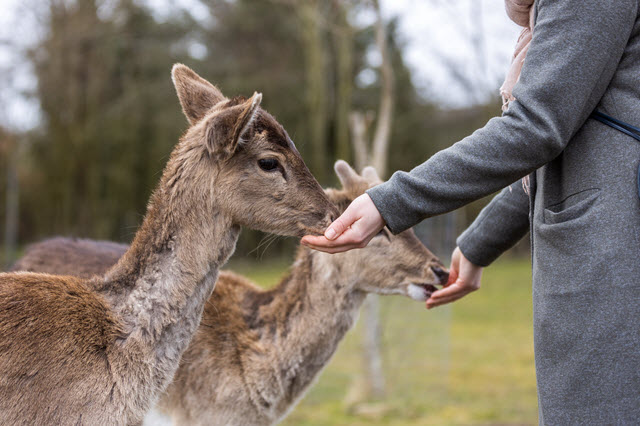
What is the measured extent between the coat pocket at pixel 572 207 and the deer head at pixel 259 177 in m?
1.08

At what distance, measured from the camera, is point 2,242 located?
909 inches

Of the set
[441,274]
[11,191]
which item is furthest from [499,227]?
[11,191]

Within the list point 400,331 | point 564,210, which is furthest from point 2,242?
point 564,210

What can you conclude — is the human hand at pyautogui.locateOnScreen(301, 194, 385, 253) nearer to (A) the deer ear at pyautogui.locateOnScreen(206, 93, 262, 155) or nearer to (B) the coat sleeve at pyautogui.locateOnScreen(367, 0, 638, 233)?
(B) the coat sleeve at pyautogui.locateOnScreen(367, 0, 638, 233)

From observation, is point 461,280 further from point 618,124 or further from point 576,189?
point 618,124

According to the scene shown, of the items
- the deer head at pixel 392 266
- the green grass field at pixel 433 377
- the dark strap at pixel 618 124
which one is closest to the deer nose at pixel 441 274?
the deer head at pixel 392 266

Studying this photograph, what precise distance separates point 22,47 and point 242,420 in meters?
16.7

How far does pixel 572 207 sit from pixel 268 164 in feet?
4.44

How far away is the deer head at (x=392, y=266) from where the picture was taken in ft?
14.1

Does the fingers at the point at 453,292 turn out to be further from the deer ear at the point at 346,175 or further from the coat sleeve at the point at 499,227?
the deer ear at the point at 346,175

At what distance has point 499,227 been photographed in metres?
3.03

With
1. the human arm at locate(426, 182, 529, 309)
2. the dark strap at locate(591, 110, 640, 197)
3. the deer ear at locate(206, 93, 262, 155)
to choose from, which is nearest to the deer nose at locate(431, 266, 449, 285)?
the human arm at locate(426, 182, 529, 309)

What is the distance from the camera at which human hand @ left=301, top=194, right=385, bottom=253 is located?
7.39 ft

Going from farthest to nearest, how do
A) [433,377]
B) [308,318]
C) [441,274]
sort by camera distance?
[433,377]
[441,274]
[308,318]
